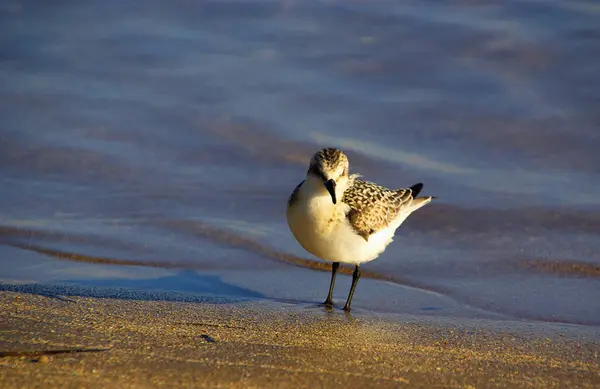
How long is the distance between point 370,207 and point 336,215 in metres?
0.40

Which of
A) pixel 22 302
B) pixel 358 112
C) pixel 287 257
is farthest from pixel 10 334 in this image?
pixel 358 112

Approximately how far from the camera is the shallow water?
24.6ft

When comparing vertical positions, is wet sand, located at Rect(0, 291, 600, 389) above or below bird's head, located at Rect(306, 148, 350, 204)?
below

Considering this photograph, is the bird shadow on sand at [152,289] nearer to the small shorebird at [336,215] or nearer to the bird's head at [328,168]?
the small shorebird at [336,215]

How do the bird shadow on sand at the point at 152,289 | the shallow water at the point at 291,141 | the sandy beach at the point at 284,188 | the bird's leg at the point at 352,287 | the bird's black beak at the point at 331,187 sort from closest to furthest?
the sandy beach at the point at 284,188 → the bird's black beak at the point at 331,187 → the bird shadow on sand at the point at 152,289 → the bird's leg at the point at 352,287 → the shallow water at the point at 291,141

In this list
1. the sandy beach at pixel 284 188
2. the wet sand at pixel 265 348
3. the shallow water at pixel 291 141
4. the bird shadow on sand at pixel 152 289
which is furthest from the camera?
the shallow water at pixel 291 141

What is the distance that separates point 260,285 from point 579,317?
2.33m

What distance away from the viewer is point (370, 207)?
6.87 metres

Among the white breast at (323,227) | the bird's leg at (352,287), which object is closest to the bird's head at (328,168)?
the white breast at (323,227)

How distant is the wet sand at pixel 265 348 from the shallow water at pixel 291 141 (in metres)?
0.78

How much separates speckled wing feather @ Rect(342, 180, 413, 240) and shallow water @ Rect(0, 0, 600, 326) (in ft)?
1.83

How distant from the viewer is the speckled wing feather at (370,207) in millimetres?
6711

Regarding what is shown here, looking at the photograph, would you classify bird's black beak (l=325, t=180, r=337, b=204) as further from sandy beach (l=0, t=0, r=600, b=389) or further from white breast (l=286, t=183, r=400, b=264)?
sandy beach (l=0, t=0, r=600, b=389)

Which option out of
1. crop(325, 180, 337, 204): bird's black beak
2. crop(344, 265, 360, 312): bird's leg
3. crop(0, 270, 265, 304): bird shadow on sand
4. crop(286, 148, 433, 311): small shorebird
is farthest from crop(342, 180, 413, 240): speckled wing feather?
crop(0, 270, 265, 304): bird shadow on sand
